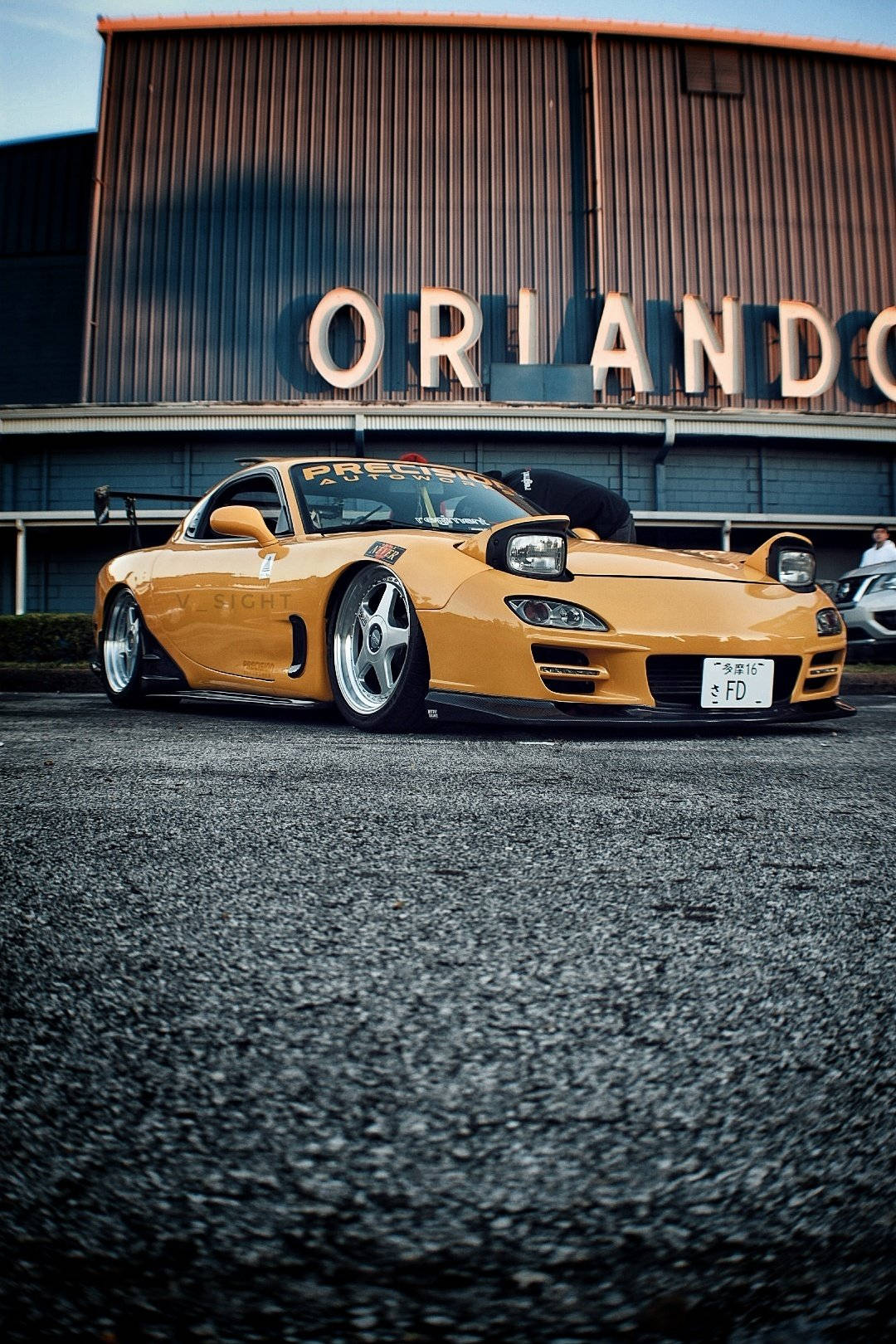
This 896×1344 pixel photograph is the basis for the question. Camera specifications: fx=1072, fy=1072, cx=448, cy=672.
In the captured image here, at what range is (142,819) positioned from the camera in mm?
2361

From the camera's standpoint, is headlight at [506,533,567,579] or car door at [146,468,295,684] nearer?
headlight at [506,533,567,579]

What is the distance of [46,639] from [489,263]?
9909 millimetres

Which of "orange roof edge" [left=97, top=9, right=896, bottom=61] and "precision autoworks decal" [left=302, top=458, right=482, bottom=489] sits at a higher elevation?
"orange roof edge" [left=97, top=9, right=896, bottom=61]

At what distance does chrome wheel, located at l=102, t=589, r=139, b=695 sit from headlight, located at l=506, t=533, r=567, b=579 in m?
2.71

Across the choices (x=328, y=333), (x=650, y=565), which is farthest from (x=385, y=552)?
(x=328, y=333)

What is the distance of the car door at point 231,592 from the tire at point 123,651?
31 centimetres

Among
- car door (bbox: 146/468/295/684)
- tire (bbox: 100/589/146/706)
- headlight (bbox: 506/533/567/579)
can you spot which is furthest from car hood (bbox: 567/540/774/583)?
tire (bbox: 100/589/146/706)

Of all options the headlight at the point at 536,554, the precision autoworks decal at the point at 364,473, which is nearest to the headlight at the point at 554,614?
the headlight at the point at 536,554

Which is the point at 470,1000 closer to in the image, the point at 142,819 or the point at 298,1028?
the point at 298,1028

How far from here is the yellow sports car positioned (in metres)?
4.11

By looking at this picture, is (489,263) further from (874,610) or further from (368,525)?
(368,525)

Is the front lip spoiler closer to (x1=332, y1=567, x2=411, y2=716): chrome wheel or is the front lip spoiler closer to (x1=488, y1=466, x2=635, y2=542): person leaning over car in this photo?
(x1=332, y1=567, x2=411, y2=716): chrome wheel

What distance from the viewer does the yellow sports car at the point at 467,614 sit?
4.11 meters

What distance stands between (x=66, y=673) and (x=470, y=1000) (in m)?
8.25
